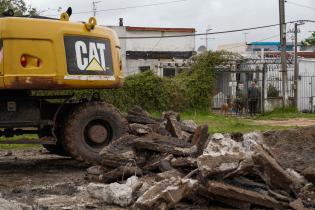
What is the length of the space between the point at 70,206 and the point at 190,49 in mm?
37510

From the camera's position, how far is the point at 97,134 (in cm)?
1073

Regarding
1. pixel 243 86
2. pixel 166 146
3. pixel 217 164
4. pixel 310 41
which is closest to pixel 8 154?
pixel 166 146

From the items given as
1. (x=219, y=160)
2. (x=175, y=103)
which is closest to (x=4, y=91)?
(x=219, y=160)

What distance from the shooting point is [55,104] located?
10750mm

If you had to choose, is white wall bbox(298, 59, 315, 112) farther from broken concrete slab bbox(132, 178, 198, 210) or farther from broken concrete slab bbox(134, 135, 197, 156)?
broken concrete slab bbox(132, 178, 198, 210)

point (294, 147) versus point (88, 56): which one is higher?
point (88, 56)

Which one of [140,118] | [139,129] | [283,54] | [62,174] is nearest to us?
[62,174]

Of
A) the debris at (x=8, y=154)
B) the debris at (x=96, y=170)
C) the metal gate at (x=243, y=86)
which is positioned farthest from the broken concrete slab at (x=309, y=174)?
the metal gate at (x=243, y=86)

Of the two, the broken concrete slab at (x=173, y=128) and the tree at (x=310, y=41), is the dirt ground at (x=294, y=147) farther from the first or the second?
the tree at (x=310, y=41)

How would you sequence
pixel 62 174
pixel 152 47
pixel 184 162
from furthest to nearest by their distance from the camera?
1. pixel 152 47
2. pixel 62 174
3. pixel 184 162

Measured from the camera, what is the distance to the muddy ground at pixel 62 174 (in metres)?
7.40

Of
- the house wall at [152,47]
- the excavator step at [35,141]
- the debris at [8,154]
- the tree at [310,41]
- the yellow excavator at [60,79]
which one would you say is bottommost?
the debris at [8,154]

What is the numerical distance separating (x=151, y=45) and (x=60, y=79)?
34607mm

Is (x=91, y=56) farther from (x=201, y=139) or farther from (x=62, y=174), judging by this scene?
(x=201, y=139)
